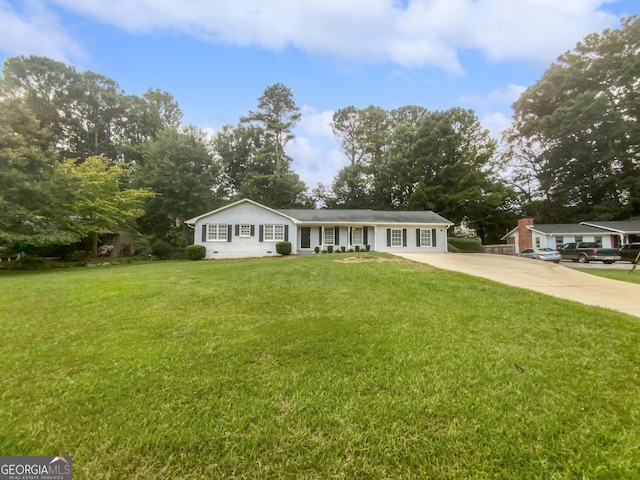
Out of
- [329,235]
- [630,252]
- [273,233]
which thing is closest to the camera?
[630,252]

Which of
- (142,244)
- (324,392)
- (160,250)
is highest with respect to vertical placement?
(142,244)

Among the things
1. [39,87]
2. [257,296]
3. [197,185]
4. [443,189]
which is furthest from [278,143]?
[257,296]

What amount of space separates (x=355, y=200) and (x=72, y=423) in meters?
34.5

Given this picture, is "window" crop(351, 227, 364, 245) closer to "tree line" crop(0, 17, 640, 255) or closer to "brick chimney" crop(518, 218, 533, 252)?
"tree line" crop(0, 17, 640, 255)

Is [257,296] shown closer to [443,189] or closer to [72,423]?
[72,423]

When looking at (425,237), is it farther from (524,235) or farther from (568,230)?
(568,230)

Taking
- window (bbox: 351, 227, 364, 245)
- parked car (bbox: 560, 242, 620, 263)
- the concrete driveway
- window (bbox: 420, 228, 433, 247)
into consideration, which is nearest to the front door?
window (bbox: 351, 227, 364, 245)

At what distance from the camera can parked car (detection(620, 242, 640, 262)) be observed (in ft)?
60.1

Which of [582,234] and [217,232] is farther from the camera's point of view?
[582,234]

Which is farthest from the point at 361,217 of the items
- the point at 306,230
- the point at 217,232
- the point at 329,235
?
the point at 217,232

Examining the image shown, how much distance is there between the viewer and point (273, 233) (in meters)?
20.2

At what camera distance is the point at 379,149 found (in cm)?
3816

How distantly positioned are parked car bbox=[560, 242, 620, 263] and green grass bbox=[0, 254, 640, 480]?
1992cm

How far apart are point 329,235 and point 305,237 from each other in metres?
1.78
